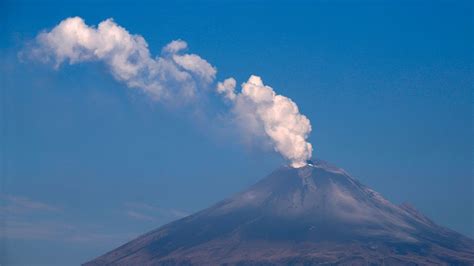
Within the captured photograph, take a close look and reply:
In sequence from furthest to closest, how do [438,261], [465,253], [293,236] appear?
[293,236], [465,253], [438,261]

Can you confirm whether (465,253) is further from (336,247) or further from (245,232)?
(245,232)

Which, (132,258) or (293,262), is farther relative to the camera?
(132,258)

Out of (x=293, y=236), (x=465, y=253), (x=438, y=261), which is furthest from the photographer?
(x=293, y=236)

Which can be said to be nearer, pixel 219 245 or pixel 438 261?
pixel 438 261

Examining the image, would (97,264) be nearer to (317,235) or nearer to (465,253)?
(317,235)

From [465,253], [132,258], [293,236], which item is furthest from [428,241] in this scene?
[132,258]

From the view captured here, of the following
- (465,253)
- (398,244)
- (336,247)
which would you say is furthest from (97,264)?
(465,253)

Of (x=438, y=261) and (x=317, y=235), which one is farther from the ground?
(x=317, y=235)

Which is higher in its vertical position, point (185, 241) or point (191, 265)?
point (185, 241)
